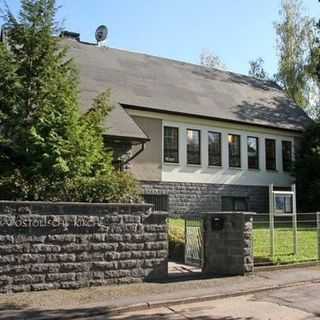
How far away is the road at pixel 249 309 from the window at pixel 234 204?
16.7 meters

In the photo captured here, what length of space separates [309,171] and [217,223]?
658 inches

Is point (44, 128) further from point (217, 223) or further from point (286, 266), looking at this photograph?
point (286, 266)

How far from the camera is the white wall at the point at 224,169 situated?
2577 cm

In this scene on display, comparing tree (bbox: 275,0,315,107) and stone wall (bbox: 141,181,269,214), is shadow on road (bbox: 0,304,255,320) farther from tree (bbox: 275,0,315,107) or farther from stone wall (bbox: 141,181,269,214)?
tree (bbox: 275,0,315,107)

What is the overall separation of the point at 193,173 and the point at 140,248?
14.9 metres

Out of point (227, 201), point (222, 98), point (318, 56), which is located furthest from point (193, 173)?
point (318, 56)

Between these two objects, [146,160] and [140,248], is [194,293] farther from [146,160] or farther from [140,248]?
[146,160]

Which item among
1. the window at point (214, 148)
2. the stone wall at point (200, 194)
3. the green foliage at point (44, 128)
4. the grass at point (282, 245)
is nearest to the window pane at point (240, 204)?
the stone wall at point (200, 194)

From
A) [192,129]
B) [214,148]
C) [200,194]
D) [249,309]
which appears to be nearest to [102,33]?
[192,129]

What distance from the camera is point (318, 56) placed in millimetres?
40688

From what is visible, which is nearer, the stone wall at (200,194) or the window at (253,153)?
the stone wall at (200,194)

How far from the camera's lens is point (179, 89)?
2806cm

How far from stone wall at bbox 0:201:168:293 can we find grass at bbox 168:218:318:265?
3.33m

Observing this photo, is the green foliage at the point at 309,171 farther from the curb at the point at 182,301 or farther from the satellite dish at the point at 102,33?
the curb at the point at 182,301
